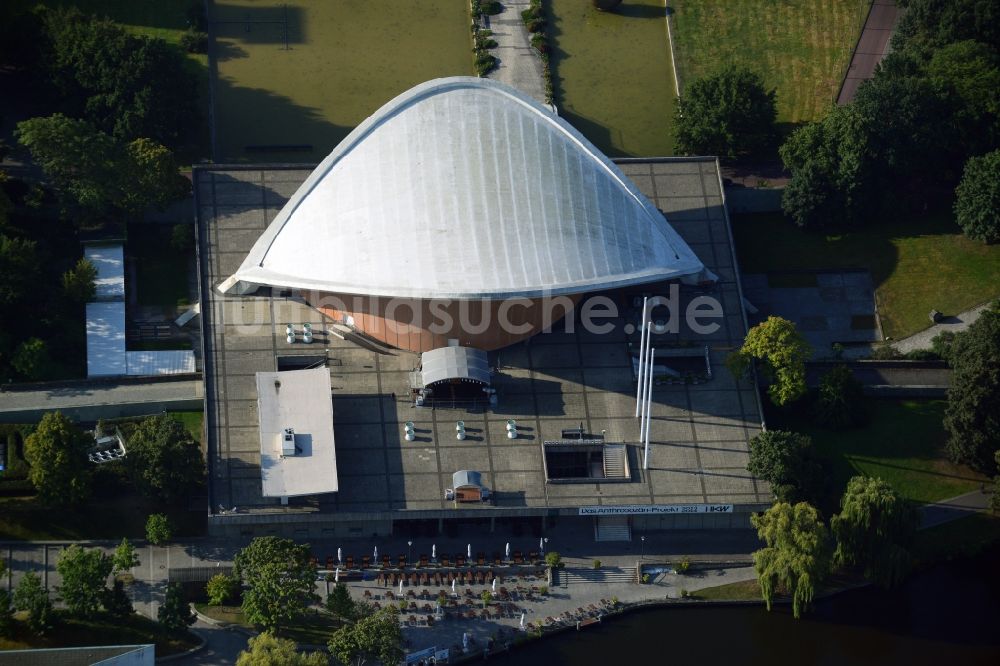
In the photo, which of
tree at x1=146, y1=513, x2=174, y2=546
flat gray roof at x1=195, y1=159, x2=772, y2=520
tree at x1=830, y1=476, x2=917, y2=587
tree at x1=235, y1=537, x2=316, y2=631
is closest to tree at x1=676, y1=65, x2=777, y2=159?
flat gray roof at x1=195, y1=159, x2=772, y2=520

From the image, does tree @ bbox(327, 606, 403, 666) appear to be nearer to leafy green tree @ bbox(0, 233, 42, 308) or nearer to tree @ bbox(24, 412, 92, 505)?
tree @ bbox(24, 412, 92, 505)

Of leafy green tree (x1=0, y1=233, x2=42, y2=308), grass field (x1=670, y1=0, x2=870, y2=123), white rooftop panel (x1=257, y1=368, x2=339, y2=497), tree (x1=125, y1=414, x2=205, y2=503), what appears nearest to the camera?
tree (x1=125, y1=414, x2=205, y2=503)

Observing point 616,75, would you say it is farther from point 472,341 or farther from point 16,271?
point 16,271

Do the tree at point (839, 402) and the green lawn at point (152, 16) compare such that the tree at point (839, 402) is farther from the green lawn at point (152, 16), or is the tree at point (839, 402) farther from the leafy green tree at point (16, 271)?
the green lawn at point (152, 16)

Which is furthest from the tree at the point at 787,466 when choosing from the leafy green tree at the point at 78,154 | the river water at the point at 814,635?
the leafy green tree at the point at 78,154

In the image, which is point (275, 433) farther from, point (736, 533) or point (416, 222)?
point (736, 533)

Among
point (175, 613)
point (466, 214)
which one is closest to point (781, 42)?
point (466, 214)
